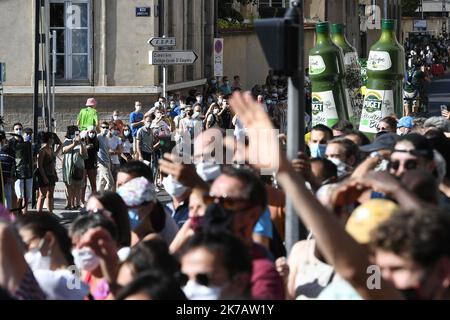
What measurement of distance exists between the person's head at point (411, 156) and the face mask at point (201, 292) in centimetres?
226

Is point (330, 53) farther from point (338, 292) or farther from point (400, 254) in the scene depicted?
point (400, 254)

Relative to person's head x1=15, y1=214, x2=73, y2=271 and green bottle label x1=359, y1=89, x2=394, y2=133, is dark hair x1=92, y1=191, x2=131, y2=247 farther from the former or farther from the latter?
green bottle label x1=359, y1=89, x2=394, y2=133

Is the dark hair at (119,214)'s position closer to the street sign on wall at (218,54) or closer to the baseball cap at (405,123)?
the baseball cap at (405,123)

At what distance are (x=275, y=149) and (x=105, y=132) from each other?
16.3 metres

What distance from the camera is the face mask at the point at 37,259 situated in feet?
21.2

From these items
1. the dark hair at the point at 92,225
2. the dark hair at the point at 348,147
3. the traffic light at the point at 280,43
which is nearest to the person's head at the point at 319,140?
the dark hair at the point at 348,147

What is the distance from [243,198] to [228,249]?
3.73 feet

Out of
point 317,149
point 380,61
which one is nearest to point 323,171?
point 317,149

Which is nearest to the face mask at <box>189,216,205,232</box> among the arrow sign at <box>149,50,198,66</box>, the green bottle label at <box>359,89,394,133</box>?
the green bottle label at <box>359,89,394,133</box>

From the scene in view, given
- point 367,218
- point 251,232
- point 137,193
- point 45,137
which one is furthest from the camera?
point 45,137

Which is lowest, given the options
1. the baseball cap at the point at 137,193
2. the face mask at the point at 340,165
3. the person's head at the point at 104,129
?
the person's head at the point at 104,129

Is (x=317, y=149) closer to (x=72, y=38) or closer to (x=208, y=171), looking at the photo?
(x=208, y=171)

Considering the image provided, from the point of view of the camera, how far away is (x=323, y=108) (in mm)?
16891

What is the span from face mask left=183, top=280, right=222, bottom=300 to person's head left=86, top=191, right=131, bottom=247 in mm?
2074
